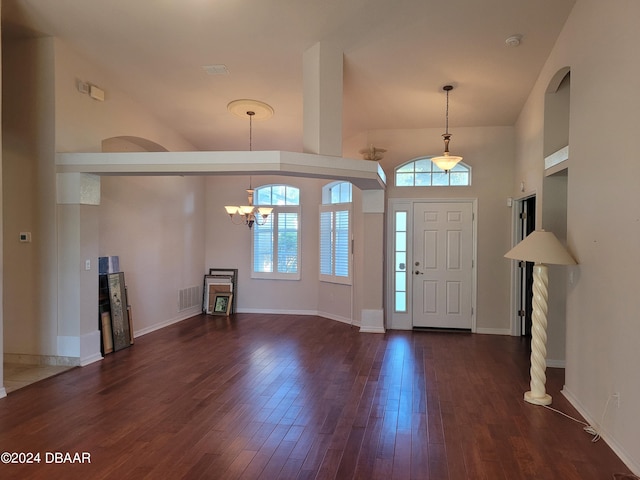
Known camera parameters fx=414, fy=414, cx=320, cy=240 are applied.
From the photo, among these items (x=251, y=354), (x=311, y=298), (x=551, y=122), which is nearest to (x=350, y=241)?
(x=311, y=298)

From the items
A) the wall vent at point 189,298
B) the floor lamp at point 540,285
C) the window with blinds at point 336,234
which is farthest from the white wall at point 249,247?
the floor lamp at point 540,285

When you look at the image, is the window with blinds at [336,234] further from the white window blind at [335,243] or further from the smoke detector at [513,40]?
the smoke detector at [513,40]

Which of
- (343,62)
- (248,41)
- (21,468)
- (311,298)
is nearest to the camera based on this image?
(21,468)

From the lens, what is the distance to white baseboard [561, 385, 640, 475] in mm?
2609

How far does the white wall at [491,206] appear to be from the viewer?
6.27 meters

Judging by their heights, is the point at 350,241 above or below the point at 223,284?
above

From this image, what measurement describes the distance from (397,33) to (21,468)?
476 centimetres

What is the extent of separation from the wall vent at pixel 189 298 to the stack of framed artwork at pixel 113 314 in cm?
168

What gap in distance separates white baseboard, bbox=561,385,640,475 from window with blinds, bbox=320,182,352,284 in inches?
146

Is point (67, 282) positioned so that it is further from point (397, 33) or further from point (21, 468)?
point (397, 33)

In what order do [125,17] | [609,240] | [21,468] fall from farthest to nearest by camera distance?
[125,17] < [609,240] < [21,468]

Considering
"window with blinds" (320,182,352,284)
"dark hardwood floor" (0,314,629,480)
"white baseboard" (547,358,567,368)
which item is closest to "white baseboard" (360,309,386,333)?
"window with blinds" (320,182,352,284)

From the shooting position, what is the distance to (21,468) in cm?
258

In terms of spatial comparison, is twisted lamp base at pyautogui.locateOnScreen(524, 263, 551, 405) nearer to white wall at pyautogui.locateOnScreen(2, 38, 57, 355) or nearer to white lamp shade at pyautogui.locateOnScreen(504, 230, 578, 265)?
white lamp shade at pyautogui.locateOnScreen(504, 230, 578, 265)
